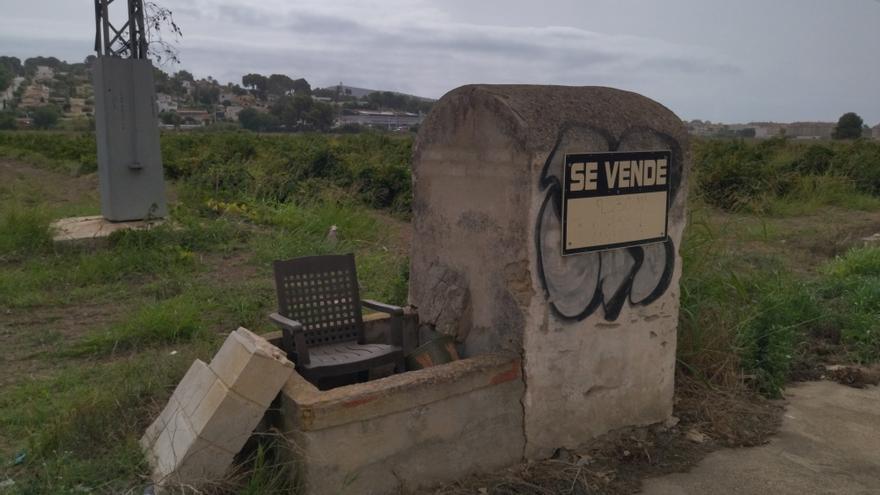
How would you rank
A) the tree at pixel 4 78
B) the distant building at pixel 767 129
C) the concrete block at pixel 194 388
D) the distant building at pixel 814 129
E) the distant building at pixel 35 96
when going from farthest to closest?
1. the distant building at pixel 35 96
2. the tree at pixel 4 78
3. the distant building at pixel 814 129
4. the distant building at pixel 767 129
5. the concrete block at pixel 194 388

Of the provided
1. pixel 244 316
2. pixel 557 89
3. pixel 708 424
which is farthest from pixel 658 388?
pixel 244 316

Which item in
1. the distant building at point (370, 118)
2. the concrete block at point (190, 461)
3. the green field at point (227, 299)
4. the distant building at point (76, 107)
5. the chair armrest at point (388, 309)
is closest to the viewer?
the concrete block at point (190, 461)

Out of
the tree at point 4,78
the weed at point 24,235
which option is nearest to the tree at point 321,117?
the weed at point 24,235

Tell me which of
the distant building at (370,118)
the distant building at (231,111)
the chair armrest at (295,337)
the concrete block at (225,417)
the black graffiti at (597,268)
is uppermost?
the distant building at (231,111)

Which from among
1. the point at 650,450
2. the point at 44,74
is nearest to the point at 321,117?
the point at 650,450

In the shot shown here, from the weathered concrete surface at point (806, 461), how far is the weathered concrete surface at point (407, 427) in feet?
2.66

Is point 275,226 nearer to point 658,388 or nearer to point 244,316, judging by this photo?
point 244,316

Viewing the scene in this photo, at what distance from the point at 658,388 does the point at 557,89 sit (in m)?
1.75

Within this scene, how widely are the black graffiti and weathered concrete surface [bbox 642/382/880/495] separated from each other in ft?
2.92

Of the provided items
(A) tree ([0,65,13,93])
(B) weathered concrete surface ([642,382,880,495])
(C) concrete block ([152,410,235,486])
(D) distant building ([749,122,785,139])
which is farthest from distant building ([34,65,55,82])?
(B) weathered concrete surface ([642,382,880,495])

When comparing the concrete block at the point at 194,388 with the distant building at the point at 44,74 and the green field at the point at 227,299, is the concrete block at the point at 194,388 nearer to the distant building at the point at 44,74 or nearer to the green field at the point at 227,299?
the green field at the point at 227,299

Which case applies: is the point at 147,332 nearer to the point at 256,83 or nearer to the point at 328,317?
the point at 328,317

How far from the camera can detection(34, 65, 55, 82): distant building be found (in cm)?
5422

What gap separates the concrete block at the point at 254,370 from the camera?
3.05m
